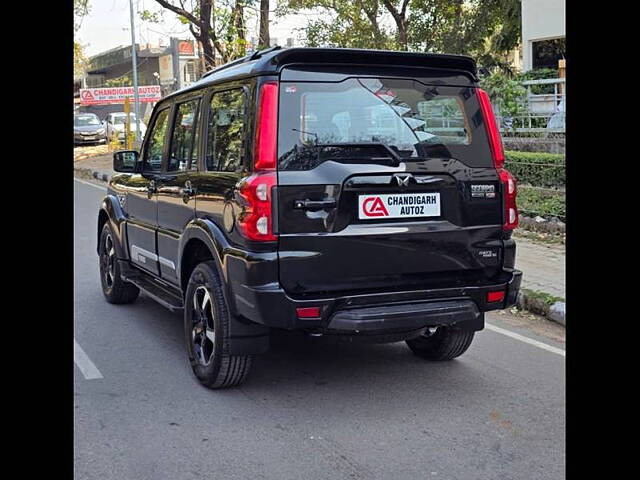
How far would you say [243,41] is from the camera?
66.9 ft

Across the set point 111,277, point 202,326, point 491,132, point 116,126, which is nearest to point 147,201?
point 111,277

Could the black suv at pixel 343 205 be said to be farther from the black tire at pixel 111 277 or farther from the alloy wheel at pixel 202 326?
the black tire at pixel 111 277

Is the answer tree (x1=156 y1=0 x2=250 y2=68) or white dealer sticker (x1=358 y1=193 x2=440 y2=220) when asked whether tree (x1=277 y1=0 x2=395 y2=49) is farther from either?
white dealer sticker (x1=358 y1=193 x2=440 y2=220)

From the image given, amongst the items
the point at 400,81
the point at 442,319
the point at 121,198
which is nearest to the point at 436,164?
the point at 400,81

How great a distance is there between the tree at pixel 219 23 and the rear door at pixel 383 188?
16.4m

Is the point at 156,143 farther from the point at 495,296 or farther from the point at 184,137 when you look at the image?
the point at 495,296

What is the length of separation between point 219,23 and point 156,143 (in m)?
15.4

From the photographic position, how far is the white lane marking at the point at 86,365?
561 cm

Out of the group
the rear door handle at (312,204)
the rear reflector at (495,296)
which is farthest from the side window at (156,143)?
the rear reflector at (495,296)

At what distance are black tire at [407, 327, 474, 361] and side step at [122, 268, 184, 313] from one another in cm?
178

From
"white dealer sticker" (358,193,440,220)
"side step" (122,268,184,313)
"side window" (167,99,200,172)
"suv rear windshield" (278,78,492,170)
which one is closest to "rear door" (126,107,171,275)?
"side step" (122,268,184,313)

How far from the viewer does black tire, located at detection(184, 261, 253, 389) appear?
5.06 metres

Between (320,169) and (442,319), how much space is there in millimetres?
1167
